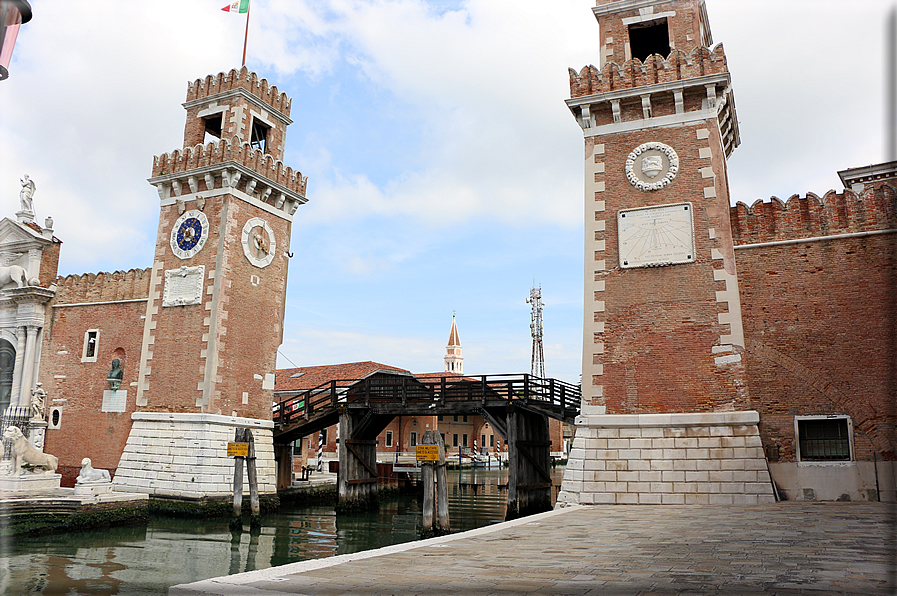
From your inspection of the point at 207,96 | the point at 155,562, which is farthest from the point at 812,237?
the point at 207,96

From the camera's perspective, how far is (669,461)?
13.2m

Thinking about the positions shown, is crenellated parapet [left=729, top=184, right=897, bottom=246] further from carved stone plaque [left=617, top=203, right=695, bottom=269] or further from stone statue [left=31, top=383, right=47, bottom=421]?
stone statue [left=31, top=383, right=47, bottom=421]

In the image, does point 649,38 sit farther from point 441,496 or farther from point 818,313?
point 441,496

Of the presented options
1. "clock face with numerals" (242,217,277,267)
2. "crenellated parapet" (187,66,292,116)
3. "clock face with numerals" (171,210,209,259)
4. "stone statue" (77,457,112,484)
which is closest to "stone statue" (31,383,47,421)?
"stone statue" (77,457,112,484)

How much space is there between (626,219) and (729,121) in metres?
4.09

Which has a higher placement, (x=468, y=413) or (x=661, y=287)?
(x=661, y=287)

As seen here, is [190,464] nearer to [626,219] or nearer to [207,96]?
[207,96]

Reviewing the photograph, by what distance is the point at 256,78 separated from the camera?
2223cm

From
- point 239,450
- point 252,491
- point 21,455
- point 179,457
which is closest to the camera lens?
point 21,455

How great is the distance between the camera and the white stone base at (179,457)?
1836 centimetres

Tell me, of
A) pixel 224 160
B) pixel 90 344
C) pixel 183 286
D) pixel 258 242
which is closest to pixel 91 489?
pixel 183 286

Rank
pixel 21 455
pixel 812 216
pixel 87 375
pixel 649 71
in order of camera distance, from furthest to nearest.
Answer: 1. pixel 87 375
2. pixel 649 71
3. pixel 21 455
4. pixel 812 216

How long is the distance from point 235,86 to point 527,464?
15969 millimetres

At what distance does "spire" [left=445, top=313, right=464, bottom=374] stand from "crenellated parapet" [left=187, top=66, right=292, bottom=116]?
82.3 m
